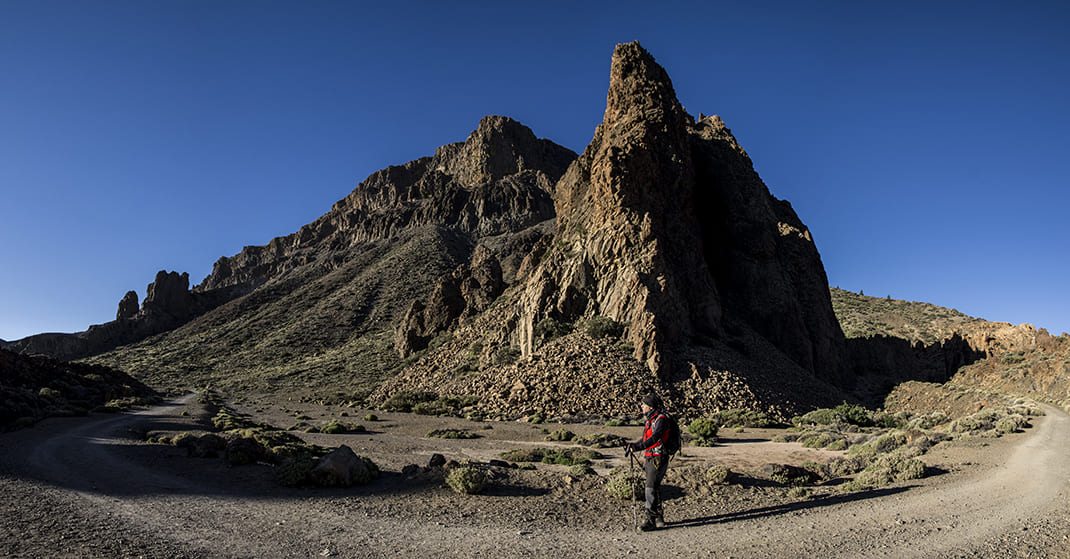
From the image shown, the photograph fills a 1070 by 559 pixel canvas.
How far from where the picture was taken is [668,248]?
1475 inches

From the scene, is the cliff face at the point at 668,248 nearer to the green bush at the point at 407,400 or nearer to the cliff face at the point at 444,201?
the green bush at the point at 407,400

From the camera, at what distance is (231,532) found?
802cm

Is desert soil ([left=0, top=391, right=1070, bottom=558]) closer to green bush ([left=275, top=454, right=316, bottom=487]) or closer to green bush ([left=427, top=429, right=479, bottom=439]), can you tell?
green bush ([left=275, top=454, right=316, bottom=487])

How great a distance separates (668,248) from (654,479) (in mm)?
30418

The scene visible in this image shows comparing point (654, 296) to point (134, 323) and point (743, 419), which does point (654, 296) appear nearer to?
point (743, 419)

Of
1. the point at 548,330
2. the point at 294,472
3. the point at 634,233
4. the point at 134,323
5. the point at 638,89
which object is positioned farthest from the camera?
the point at 134,323

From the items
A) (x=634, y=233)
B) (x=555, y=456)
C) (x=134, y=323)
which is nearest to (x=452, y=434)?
(x=555, y=456)

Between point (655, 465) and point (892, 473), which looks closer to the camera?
point (655, 465)

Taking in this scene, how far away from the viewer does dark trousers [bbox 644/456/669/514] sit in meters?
8.57

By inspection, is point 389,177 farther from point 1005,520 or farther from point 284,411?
point 1005,520

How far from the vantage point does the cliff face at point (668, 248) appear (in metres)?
33.9

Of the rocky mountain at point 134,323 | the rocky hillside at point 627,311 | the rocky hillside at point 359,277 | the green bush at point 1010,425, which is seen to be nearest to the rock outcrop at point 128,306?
the rocky mountain at point 134,323

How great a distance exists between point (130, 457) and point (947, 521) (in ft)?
63.9

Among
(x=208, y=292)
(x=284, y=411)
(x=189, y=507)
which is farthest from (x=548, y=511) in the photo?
(x=208, y=292)
